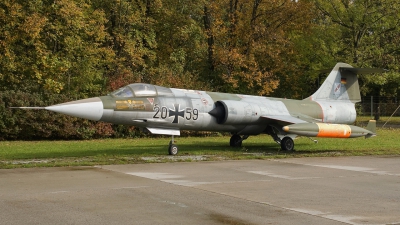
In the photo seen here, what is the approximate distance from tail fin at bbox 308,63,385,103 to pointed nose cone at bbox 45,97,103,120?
10.9 meters

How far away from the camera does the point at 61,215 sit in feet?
27.9

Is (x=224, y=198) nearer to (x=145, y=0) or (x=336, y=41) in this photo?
(x=145, y=0)

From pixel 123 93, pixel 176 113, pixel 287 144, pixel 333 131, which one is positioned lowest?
pixel 287 144

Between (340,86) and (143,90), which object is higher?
(340,86)

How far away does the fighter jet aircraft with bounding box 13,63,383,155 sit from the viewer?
57.2 ft

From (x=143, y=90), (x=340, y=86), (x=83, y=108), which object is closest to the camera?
(x=83, y=108)

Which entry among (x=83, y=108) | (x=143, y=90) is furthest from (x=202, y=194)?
(x=143, y=90)

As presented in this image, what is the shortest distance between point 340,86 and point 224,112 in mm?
7208

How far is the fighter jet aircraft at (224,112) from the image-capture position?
1744 centimetres

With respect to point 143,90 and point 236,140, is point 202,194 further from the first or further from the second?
point 236,140

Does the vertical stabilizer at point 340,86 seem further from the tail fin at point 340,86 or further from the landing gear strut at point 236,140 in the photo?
the landing gear strut at point 236,140

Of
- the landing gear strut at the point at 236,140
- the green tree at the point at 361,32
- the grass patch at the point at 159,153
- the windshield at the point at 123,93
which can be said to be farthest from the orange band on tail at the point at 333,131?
the green tree at the point at 361,32

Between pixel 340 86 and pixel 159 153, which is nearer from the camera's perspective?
pixel 159 153

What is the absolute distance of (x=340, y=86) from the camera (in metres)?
24.9
